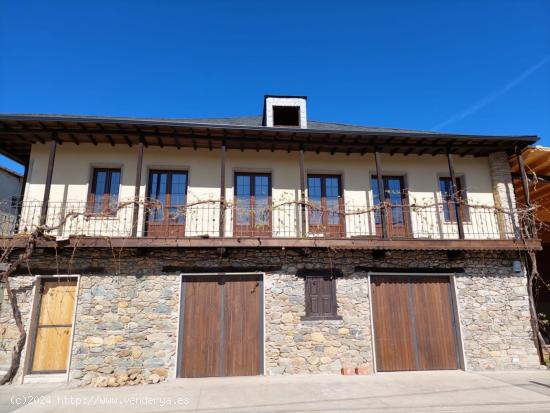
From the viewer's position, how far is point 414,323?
836 cm

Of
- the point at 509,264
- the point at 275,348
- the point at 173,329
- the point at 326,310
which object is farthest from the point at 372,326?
the point at 173,329

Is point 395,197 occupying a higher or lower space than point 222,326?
higher

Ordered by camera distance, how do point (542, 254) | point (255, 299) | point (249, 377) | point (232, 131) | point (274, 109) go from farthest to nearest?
Answer: point (542, 254)
point (274, 109)
point (232, 131)
point (255, 299)
point (249, 377)

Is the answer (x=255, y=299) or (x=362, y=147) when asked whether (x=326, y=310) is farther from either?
(x=362, y=147)

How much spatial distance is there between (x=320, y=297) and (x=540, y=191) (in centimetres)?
794

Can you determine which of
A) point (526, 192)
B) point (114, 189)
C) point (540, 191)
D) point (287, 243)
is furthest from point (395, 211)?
point (114, 189)

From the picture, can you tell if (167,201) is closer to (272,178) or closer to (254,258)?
(272,178)

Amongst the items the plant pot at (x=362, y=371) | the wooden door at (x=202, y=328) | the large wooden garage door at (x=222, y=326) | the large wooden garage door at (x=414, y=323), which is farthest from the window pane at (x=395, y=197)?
the wooden door at (x=202, y=328)

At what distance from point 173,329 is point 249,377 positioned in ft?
6.35

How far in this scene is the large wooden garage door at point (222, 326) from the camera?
7.65 m

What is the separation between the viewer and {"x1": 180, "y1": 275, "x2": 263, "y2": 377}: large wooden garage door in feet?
25.1

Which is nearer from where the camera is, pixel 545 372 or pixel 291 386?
pixel 291 386

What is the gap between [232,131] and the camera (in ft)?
28.4

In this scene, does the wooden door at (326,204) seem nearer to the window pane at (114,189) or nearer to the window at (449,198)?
the window at (449,198)
